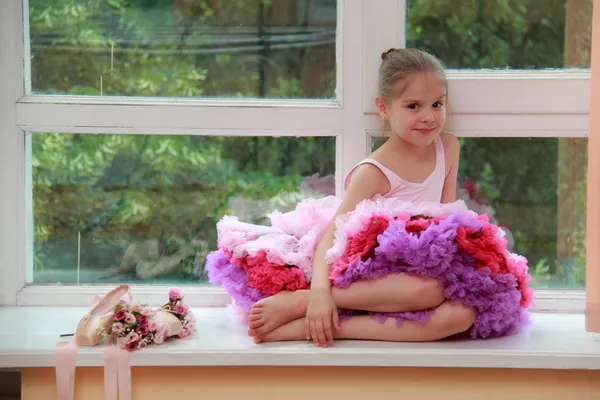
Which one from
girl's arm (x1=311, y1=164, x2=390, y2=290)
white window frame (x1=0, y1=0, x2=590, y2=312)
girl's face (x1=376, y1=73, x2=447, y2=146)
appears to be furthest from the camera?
white window frame (x1=0, y1=0, x2=590, y2=312)

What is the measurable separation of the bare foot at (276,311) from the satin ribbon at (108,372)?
0.81 feet

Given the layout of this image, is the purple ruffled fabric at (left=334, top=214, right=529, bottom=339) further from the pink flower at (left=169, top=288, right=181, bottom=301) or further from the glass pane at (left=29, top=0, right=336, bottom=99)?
the glass pane at (left=29, top=0, right=336, bottom=99)

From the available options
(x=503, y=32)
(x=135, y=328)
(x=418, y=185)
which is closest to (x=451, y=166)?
(x=418, y=185)

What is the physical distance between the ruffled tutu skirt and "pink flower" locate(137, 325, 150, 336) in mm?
241

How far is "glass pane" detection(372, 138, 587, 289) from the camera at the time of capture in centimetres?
176

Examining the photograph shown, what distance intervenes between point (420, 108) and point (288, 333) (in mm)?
578

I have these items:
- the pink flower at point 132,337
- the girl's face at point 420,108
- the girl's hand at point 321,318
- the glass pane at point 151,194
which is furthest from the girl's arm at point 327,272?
the pink flower at point 132,337

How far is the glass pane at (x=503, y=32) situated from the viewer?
175 centimetres

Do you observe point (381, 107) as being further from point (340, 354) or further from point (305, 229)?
point (340, 354)

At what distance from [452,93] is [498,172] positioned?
231 millimetres

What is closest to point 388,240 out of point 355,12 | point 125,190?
point 355,12

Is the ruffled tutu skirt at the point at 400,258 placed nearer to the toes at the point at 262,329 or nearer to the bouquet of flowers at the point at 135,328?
the toes at the point at 262,329

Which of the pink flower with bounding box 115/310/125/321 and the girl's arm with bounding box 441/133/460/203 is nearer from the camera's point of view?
the pink flower with bounding box 115/310/125/321

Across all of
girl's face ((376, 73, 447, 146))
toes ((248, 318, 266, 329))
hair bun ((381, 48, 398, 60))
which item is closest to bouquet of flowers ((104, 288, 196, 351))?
toes ((248, 318, 266, 329))
